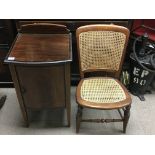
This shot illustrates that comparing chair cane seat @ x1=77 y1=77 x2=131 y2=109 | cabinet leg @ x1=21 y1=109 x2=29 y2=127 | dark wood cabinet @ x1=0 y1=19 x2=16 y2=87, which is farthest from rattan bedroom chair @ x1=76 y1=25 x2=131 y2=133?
dark wood cabinet @ x1=0 y1=19 x2=16 y2=87

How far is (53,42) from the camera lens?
1.37m

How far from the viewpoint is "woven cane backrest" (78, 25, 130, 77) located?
1409 mm

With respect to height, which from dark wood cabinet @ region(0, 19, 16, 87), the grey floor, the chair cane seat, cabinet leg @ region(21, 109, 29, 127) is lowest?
the grey floor

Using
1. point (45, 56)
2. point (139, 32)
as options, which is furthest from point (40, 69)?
point (139, 32)

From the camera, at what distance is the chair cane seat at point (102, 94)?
1.32m

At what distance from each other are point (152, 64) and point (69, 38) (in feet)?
2.63

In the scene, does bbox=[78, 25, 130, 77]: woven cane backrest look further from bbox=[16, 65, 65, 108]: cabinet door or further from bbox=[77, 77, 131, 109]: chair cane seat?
bbox=[16, 65, 65, 108]: cabinet door

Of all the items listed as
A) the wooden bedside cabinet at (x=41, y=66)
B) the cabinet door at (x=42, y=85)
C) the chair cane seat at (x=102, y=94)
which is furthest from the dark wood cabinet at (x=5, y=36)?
the chair cane seat at (x=102, y=94)

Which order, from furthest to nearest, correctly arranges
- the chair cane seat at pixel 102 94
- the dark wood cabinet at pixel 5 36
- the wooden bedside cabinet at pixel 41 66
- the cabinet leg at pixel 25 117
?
the dark wood cabinet at pixel 5 36
the cabinet leg at pixel 25 117
the chair cane seat at pixel 102 94
the wooden bedside cabinet at pixel 41 66

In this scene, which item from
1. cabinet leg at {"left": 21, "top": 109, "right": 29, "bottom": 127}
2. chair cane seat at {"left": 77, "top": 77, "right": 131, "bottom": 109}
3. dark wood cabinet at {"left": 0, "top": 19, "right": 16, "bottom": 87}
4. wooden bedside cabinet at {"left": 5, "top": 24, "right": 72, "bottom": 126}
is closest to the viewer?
wooden bedside cabinet at {"left": 5, "top": 24, "right": 72, "bottom": 126}

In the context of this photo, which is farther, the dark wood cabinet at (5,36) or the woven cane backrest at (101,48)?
the dark wood cabinet at (5,36)

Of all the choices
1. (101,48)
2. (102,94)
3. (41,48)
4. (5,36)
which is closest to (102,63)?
(101,48)

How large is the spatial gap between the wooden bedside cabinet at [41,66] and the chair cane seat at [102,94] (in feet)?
0.48

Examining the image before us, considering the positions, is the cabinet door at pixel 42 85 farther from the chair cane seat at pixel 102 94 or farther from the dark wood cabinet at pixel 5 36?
the dark wood cabinet at pixel 5 36
